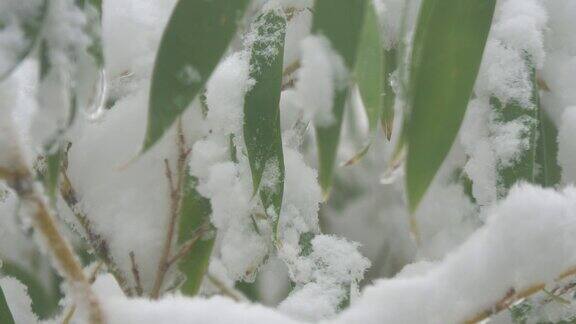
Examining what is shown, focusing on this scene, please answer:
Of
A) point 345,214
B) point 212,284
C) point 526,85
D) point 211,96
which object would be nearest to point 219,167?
point 211,96

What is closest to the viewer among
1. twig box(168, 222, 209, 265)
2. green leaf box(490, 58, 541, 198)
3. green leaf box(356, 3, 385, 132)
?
green leaf box(356, 3, 385, 132)

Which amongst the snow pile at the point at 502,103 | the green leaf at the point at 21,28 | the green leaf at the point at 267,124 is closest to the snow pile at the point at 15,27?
the green leaf at the point at 21,28

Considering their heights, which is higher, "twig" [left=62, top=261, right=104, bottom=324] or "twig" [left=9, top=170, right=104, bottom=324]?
"twig" [left=9, top=170, right=104, bottom=324]

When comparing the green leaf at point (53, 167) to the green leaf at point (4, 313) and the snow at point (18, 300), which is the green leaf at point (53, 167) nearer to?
the green leaf at point (4, 313)

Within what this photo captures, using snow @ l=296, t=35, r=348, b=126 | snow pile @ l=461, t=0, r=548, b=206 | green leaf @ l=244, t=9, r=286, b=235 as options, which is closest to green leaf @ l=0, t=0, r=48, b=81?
snow @ l=296, t=35, r=348, b=126

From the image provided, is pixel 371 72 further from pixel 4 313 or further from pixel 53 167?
pixel 4 313

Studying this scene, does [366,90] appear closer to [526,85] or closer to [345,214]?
[526,85]

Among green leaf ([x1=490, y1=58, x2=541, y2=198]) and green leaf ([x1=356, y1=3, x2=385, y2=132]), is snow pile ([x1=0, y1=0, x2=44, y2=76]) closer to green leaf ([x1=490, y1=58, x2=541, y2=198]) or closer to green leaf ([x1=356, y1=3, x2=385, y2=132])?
green leaf ([x1=356, y1=3, x2=385, y2=132])
